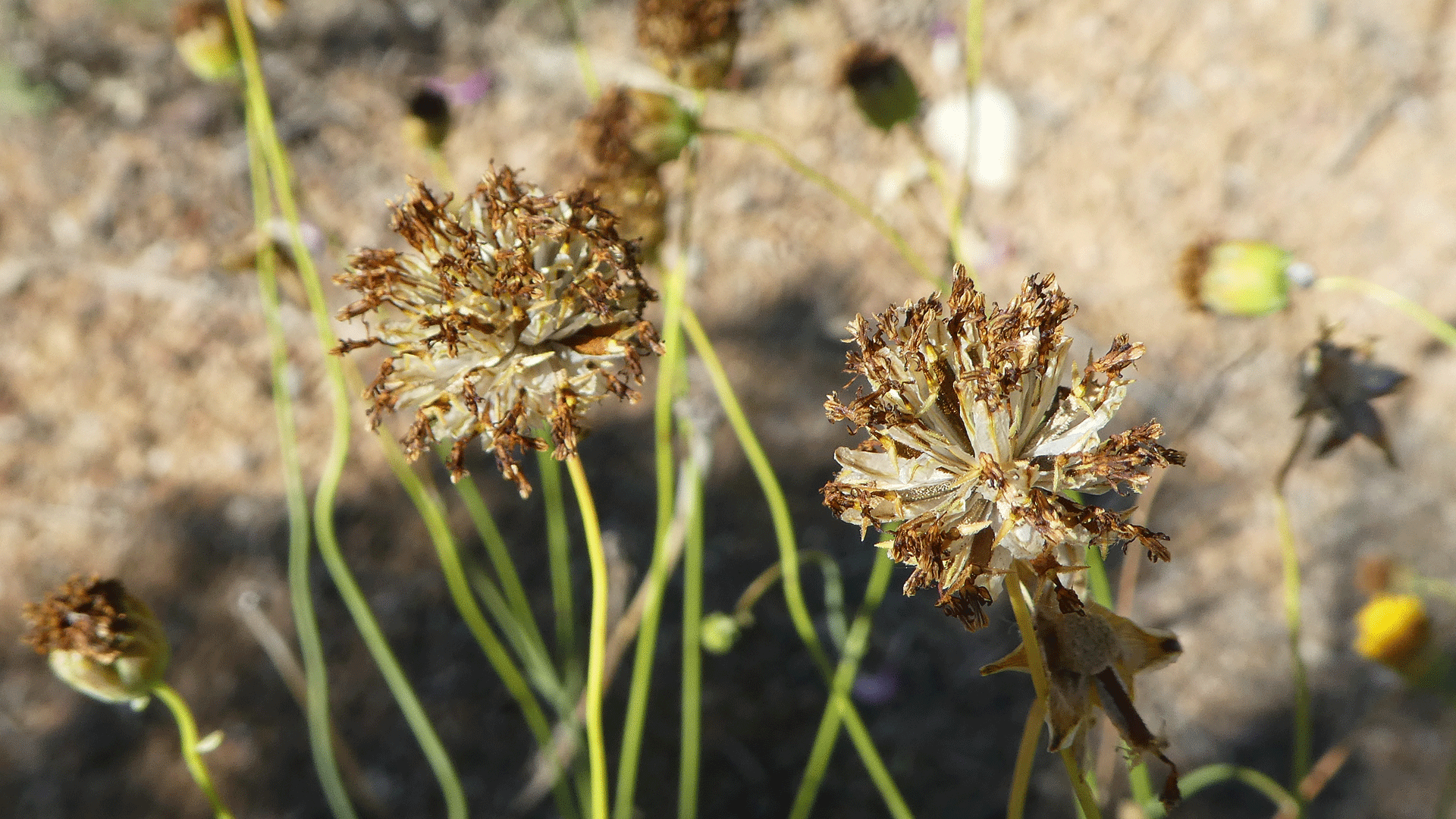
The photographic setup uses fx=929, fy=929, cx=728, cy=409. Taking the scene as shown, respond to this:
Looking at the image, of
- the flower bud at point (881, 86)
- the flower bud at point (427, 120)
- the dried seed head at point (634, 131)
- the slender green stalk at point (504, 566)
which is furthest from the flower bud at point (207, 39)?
the flower bud at point (881, 86)

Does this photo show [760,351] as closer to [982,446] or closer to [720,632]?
[720,632]

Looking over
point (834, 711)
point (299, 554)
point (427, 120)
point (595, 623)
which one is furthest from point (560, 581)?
point (595, 623)

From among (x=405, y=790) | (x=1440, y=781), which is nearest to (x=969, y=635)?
(x=1440, y=781)

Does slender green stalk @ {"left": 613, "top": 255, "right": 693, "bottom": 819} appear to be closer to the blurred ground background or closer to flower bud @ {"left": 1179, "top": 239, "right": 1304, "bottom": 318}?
the blurred ground background

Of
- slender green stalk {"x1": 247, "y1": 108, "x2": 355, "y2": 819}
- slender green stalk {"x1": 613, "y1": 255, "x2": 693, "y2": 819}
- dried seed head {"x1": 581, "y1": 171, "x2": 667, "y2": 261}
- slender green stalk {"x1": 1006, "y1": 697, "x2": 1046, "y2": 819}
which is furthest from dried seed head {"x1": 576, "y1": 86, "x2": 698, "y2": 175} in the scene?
slender green stalk {"x1": 1006, "y1": 697, "x2": 1046, "y2": 819}

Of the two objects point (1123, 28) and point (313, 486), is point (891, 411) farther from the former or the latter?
point (1123, 28)

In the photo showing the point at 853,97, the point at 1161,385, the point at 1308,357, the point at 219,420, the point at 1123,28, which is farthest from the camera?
the point at 1123,28
